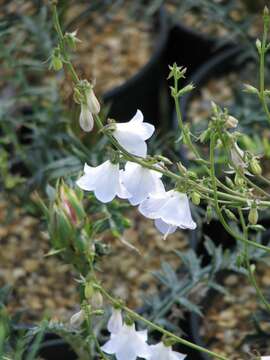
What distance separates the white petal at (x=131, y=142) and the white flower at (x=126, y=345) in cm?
23

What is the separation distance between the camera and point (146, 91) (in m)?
2.31

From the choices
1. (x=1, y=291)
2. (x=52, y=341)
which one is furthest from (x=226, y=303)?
(x=1, y=291)

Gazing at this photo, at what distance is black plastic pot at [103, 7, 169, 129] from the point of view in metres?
2.23

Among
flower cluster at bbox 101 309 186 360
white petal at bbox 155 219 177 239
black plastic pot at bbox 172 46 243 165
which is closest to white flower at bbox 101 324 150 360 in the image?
flower cluster at bbox 101 309 186 360

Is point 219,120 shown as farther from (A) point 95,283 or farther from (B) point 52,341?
(B) point 52,341

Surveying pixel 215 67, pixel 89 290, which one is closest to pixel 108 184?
pixel 89 290

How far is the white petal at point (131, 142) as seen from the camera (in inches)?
35.3

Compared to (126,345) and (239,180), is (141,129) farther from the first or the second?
(126,345)

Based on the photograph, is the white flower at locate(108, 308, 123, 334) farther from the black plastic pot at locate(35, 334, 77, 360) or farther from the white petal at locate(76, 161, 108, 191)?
the black plastic pot at locate(35, 334, 77, 360)

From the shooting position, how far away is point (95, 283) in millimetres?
1003

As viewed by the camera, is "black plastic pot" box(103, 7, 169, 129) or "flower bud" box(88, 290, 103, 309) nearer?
"flower bud" box(88, 290, 103, 309)

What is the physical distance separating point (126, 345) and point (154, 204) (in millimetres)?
191

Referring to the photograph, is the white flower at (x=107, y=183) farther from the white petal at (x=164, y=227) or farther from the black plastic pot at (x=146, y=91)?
the black plastic pot at (x=146, y=91)

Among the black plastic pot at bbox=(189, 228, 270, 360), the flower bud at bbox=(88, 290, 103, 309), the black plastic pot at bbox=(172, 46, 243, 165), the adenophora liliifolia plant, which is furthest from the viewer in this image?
the black plastic pot at bbox=(172, 46, 243, 165)
